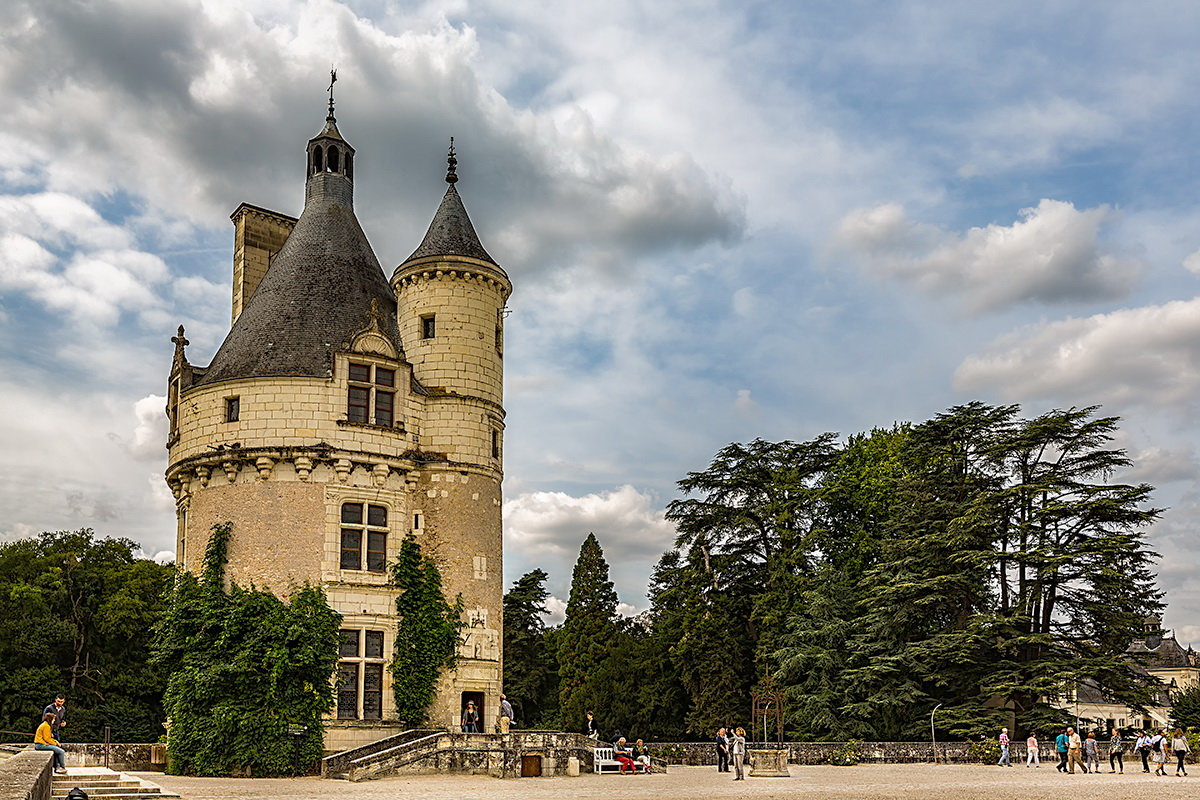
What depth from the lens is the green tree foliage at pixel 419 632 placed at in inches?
1179

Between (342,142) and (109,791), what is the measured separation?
22097 mm

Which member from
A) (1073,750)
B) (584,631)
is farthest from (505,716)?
(584,631)

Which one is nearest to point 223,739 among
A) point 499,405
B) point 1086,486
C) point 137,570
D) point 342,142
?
point 499,405

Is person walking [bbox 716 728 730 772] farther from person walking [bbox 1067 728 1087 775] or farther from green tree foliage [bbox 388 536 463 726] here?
person walking [bbox 1067 728 1087 775]

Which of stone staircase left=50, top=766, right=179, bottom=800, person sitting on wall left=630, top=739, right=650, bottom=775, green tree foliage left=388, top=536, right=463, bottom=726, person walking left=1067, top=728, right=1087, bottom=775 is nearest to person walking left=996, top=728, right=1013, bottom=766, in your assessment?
person walking left=1067, top=728, right=1087, bottom=775

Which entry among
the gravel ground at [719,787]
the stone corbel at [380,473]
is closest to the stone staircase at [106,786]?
the gravel ground at [719,787]

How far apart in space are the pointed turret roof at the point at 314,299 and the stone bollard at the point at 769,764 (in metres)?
14.3

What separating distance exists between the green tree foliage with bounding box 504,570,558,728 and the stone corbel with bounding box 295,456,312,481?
37.6m

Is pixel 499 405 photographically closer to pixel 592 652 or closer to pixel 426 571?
pixel 426 571

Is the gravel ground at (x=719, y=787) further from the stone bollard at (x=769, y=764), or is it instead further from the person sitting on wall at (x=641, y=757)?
the person sitting on wall at (x=641, y=757)

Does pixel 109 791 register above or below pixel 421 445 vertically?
below

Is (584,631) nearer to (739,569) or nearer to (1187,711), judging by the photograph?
(739,569)

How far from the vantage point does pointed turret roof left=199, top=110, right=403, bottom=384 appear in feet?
102

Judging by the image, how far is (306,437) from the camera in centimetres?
3002
